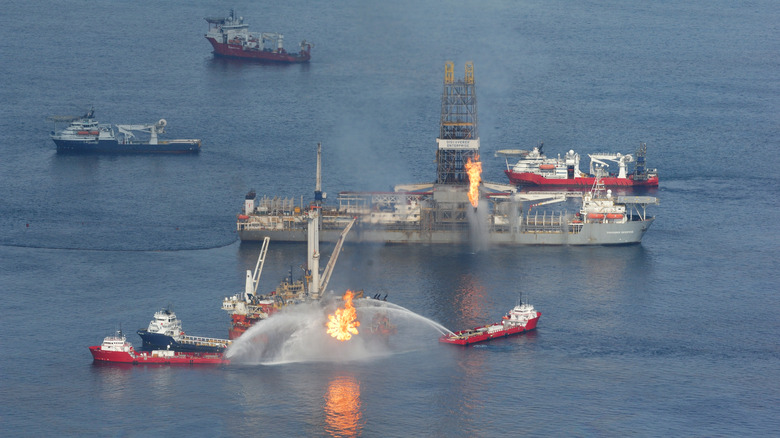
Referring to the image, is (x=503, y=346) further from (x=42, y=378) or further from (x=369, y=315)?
(x=42, y=378)

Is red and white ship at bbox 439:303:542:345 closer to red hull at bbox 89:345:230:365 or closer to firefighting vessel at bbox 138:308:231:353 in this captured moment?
firefighting vessel at bbox 138:308:231:353

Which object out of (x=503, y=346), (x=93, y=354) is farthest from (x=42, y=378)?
(x=503, y=346)

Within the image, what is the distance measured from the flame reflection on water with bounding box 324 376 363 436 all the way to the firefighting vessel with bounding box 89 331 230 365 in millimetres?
15548

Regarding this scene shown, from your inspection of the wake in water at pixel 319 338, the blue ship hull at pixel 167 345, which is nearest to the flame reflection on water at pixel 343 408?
the wake in water at pixel 319 338

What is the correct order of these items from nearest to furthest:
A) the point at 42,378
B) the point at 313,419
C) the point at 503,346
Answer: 1. the point at 313,419
2. the point at 42,378
3. the point at 503,346

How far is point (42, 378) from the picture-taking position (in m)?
177

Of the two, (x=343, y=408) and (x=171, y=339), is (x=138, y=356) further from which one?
(x=343, y=408)

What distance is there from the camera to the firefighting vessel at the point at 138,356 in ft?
595

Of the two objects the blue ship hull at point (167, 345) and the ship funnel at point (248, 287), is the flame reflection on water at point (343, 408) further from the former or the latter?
the ship funnel at point (248, 287)

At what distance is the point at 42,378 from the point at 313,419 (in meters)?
34.1

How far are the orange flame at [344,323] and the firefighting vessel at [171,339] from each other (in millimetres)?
13015

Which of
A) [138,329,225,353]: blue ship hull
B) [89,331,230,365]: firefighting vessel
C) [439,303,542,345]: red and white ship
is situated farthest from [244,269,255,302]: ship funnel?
[439,303,542,345]: red and white ship

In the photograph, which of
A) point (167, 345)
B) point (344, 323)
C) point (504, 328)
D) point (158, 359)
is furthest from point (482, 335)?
point (158, 359)

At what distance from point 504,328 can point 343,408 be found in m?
32.5
